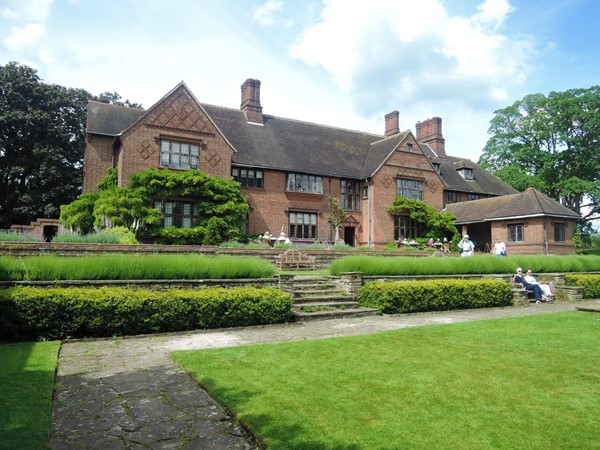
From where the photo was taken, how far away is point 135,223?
23078 mm

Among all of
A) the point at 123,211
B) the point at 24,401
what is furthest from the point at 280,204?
the point at 24,401

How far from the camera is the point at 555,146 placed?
4941cm

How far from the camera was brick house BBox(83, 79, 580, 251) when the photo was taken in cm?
2630

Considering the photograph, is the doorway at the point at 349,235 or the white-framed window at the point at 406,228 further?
the doorway at the point at 349,235

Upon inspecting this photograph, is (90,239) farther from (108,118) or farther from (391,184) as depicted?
(391,184)

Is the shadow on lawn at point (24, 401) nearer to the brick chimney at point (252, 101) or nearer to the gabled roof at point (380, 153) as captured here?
the gabled roof at point (380, 153)

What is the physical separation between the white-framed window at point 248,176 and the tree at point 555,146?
105 ft

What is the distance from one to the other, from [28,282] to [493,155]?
53.7m

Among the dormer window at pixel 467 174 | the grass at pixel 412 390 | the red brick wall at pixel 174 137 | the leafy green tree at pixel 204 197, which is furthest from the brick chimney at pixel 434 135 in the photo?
the grass at pixel 412 390

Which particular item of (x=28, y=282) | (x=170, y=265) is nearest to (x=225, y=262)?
(x=170, y=265)

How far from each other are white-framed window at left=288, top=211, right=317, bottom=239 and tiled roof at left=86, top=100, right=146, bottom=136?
41.4ft

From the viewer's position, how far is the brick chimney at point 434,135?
44.2 meters

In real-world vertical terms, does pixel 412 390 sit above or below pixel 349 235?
below

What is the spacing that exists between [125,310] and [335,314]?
6.00m
